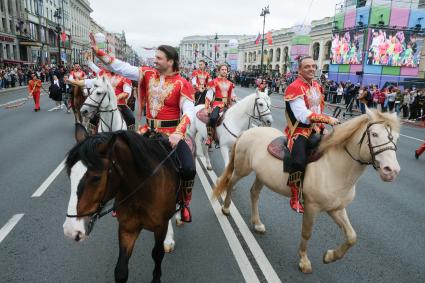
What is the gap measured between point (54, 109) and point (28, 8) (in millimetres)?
47863

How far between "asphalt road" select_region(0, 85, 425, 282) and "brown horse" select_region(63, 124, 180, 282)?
0.91 metres

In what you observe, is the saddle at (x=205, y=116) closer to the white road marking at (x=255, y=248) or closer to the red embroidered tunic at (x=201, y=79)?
the white road marking at (x=255, y=248)

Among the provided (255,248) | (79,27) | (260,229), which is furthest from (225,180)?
(79,27)

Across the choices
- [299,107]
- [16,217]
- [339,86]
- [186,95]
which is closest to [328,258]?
[299,107]

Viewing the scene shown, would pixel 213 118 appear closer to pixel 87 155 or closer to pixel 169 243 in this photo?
pixel 169 243

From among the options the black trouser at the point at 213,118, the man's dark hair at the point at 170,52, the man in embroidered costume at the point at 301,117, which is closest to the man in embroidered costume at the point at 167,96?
the man's dark hair at the point at 170,52

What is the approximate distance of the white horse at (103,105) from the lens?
6.93 m

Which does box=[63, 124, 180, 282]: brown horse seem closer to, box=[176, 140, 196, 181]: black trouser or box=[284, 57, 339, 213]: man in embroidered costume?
box=[176, 140, 196, 181]: black trouser

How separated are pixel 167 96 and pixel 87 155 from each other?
1904 millimetres

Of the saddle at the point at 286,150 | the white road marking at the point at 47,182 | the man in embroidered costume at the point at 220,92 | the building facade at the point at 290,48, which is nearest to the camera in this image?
the saddle at the point at 286,150

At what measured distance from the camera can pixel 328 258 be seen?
13.6ft

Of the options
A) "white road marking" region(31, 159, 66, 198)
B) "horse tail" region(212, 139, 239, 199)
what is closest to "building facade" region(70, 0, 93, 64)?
"white road marking" region(31, 159, 66, 198)

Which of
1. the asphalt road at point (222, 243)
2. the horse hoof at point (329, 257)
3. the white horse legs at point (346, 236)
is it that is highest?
the white horse legs at point (346, 236)

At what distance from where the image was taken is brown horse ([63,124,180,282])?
2.39 m
